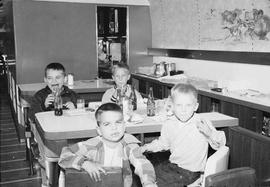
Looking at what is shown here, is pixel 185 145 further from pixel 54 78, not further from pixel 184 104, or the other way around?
pixel 54 78

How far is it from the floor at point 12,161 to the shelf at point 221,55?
9.15 ft

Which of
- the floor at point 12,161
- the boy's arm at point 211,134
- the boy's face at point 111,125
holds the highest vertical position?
the boy's face at point 111,125

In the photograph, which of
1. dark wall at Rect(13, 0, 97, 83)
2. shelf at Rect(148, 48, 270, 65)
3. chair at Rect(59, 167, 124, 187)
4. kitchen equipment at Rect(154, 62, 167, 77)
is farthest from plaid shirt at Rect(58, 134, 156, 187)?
dark wall at Rect(13, 0, 97, 83)

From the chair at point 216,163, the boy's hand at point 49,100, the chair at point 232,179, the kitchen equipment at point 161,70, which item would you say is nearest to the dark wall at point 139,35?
the kitchen equipment at point 161,70

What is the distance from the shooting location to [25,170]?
169 inches

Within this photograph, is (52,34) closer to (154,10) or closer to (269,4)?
(154,10)

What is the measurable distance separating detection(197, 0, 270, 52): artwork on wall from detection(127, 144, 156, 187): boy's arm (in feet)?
7.78

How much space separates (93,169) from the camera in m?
1.82

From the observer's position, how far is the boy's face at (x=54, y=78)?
3754 mm

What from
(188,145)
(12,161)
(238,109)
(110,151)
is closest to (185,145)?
(188,145)

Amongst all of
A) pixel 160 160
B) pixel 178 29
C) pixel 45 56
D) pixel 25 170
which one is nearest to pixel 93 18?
pixel 45 56

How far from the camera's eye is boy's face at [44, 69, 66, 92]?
12.3 feet

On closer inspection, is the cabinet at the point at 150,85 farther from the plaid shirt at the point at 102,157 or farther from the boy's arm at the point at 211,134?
the plaid shirt at the point at 102,157

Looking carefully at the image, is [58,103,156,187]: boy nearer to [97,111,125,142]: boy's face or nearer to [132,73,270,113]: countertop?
[97,111,125,142]: boy's face
